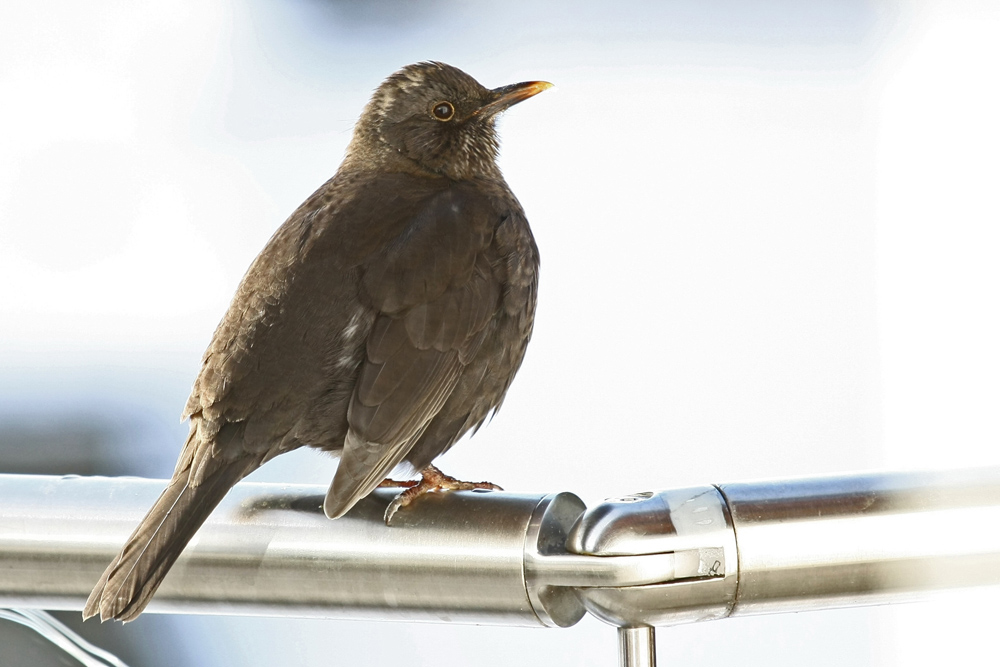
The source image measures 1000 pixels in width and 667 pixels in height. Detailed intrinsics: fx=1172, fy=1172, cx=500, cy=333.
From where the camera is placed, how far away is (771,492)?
1.10 meters

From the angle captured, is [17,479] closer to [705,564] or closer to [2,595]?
[2,595]

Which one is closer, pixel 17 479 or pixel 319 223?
pixel 17 479

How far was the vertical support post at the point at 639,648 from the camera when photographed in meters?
1.13

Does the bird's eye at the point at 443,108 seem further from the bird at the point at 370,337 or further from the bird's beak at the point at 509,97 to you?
the bird at the point at 370,337

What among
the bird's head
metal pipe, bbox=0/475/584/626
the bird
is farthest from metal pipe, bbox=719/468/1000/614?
the bird's head

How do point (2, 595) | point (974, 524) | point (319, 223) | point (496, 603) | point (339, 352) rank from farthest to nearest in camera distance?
point (319, 223) → point (339, 352) → point (2, 595) → point (496, 603) → point (974, 524)

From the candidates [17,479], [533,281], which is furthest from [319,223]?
[17,479]

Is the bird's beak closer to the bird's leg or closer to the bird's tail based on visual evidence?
the bird's leg

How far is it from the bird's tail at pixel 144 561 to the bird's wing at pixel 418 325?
1.03 ft

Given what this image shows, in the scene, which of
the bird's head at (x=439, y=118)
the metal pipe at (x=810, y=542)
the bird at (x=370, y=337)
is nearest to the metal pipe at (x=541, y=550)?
the metal pipe at (x=810, y=542)

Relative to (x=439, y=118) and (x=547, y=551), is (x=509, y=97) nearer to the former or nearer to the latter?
(x=439, y=118)

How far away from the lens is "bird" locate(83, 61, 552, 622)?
1.75m

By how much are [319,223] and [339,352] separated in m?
0.27

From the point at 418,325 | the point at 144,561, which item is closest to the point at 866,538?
the point at 144,561
